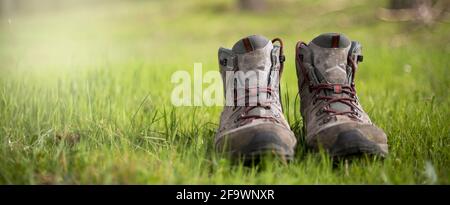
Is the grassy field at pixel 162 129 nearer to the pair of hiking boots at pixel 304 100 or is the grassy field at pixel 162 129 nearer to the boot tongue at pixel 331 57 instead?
the pair of hiking boots at pixel 304 100

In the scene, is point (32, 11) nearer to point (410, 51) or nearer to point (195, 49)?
point (195, 49)

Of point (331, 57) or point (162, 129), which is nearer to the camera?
point (331, 57)

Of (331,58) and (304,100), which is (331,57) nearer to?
(331,58)

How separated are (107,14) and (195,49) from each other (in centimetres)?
639

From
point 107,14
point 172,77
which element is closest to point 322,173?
point 172,77

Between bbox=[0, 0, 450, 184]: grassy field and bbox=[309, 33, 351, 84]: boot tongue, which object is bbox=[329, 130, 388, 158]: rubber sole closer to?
bbox=[0, 0, 450, 184]: grassy field

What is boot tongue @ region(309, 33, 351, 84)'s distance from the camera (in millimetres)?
2488

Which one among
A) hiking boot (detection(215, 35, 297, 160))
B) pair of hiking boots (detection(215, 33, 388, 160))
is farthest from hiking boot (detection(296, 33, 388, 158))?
hiking boot (detection(215, 35, 297, 160))

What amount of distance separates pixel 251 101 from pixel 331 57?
1.27 feet

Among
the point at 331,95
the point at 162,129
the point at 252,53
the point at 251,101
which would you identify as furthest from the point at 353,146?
the point at 162,129

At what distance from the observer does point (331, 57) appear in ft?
8.16
